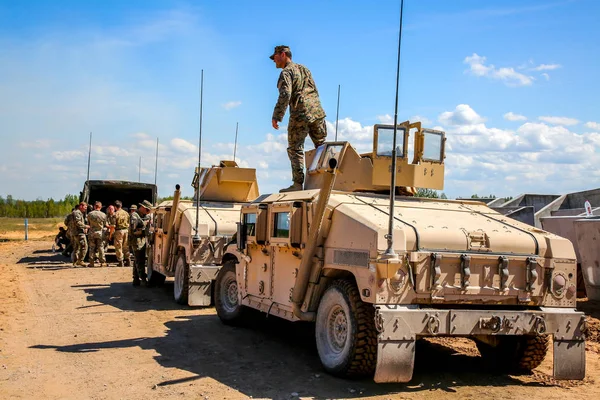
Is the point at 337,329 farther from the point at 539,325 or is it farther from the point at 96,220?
the point at 96,220

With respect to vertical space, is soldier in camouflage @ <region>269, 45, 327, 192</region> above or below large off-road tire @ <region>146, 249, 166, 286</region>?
above

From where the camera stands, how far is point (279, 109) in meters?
9.26

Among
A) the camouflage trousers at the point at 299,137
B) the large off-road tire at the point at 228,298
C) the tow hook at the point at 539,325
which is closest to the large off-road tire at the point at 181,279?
the large off-road tire at the point at 228,298

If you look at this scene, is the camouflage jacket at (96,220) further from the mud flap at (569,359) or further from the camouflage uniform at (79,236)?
the mud flap at (569,359)

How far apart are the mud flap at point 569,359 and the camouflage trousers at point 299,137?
167 inches

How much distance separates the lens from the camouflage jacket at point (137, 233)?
15.0 m

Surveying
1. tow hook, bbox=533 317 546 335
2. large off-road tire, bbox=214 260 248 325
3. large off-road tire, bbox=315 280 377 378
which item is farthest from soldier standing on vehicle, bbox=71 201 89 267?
tow hook, bbox=533 317 546 335

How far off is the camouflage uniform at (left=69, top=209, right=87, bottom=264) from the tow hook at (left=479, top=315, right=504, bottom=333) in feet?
51.1

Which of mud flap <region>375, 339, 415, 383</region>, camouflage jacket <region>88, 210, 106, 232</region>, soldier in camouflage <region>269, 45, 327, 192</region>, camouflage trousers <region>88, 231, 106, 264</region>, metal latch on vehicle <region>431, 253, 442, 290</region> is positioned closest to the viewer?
mud flap <region>375, 339, 415, 383</region>

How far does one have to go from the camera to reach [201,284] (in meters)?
11.8

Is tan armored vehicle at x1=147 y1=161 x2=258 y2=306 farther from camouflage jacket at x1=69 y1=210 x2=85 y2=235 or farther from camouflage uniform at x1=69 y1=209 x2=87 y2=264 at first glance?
camouflage jacket at x1=69 y1=210 x2=85 y2=235

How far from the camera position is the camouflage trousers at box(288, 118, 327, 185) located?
948cm

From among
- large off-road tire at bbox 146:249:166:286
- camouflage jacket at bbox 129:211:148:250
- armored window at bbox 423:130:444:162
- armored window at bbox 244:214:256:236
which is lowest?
large off-road tire at bbox 146:249:166:286

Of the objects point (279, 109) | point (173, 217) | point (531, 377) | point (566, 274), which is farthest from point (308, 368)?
point (173, 217)
